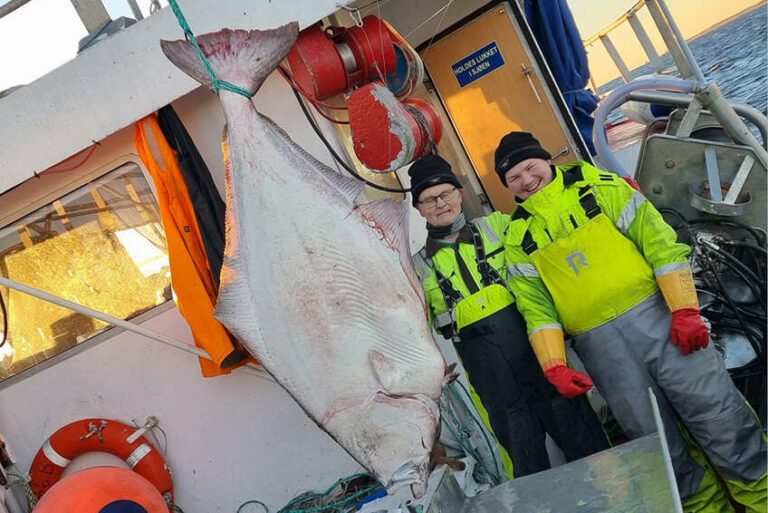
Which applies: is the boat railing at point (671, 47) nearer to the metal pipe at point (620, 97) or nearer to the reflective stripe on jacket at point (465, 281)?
the metal pipe at point (620, 97)

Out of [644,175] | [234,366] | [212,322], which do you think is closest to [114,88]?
[212,322]

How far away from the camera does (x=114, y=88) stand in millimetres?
3547

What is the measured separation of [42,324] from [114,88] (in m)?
1.65

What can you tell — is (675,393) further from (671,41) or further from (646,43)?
(646,43)

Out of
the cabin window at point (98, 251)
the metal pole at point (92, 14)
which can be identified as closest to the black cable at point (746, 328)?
the cabin window at point (98, 251)

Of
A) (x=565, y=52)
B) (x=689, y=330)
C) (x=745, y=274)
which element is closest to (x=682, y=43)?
(x=565, y=52)

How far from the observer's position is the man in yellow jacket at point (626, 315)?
8.76 feet

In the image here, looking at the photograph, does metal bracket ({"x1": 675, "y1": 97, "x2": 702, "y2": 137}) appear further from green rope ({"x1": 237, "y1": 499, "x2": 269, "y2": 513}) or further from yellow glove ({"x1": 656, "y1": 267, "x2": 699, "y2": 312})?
green rope ({"x1": 237, "y1": 499, "x2": 269, "y2": 513})

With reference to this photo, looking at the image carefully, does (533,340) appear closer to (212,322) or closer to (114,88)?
(212,322)

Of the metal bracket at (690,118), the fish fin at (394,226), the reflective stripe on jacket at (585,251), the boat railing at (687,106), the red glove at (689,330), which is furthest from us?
the metal bracket at (690,118)

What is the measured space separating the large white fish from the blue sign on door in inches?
143

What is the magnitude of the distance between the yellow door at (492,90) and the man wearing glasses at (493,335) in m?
2.82

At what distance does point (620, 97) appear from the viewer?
388cm

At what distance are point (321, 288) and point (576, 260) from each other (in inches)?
46.6
